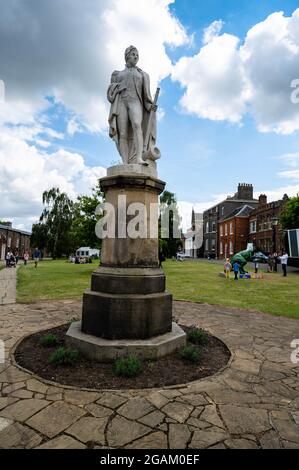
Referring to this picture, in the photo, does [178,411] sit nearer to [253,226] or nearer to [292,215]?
[292,215]

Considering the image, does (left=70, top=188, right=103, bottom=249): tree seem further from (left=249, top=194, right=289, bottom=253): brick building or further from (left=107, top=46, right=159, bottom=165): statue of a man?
(left=249, top=194, right=289, bottom=253): brick building

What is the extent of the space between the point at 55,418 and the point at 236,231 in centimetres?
5221

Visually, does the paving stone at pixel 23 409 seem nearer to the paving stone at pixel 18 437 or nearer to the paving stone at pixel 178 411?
the paving stone at pixel 18 437

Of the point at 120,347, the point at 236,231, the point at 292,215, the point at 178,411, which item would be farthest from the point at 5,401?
the point at 236,231

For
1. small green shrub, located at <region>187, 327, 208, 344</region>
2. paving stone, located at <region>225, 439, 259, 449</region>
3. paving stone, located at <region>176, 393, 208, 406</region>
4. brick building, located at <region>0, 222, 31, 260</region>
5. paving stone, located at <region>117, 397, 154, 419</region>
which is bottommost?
paving stone, located at <region>225, 439, 259, 449</region>

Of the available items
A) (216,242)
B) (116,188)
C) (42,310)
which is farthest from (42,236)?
(116,188)

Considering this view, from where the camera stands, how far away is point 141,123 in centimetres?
537

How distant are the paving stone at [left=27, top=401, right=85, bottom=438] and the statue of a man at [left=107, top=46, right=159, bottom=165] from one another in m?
3.77

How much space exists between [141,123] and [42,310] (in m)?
5.32

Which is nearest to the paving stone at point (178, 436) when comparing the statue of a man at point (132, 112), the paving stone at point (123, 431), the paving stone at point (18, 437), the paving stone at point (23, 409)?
the paving stone at point (123, 431)

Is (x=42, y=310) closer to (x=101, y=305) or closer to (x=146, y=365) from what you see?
(x=101, y=305)

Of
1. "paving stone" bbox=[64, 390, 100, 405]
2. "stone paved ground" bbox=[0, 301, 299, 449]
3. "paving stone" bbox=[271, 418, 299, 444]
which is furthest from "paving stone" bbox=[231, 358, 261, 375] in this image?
"paving stone" bbox=[64, 390, 100, 405]

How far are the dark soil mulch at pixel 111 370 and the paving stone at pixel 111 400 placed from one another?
0.60 feet

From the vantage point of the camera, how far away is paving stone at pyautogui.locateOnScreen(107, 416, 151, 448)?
232 cm
